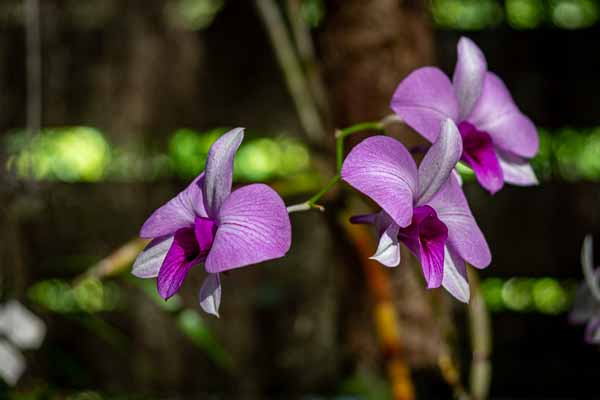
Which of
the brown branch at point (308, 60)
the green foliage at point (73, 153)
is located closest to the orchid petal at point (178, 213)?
the brown branch at point (308, 60)

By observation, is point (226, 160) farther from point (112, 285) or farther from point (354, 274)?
point (112, 285)

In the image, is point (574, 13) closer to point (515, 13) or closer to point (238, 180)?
point (515, 13)

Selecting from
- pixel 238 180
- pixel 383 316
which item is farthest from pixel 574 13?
pixel 383 316

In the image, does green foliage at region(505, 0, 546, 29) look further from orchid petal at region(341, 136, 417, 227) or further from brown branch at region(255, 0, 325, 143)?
orchid petal at region(341, 136, 417, 227)

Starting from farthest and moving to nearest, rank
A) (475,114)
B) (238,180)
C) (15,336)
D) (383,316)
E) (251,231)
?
(238,180), (15,336), (383,316), (475,114), (251,231)

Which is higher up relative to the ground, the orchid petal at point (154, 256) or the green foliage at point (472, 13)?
the green foliage at point (472, 13)

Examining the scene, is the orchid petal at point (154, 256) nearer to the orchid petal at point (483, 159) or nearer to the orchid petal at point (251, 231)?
the orchid petal at point (251, 231)

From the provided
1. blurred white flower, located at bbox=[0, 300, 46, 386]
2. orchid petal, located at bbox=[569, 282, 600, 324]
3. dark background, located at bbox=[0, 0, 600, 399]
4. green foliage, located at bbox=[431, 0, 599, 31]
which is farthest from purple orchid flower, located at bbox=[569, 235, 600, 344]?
green foliage, located at bbox=[431, 0, 599, 31]
